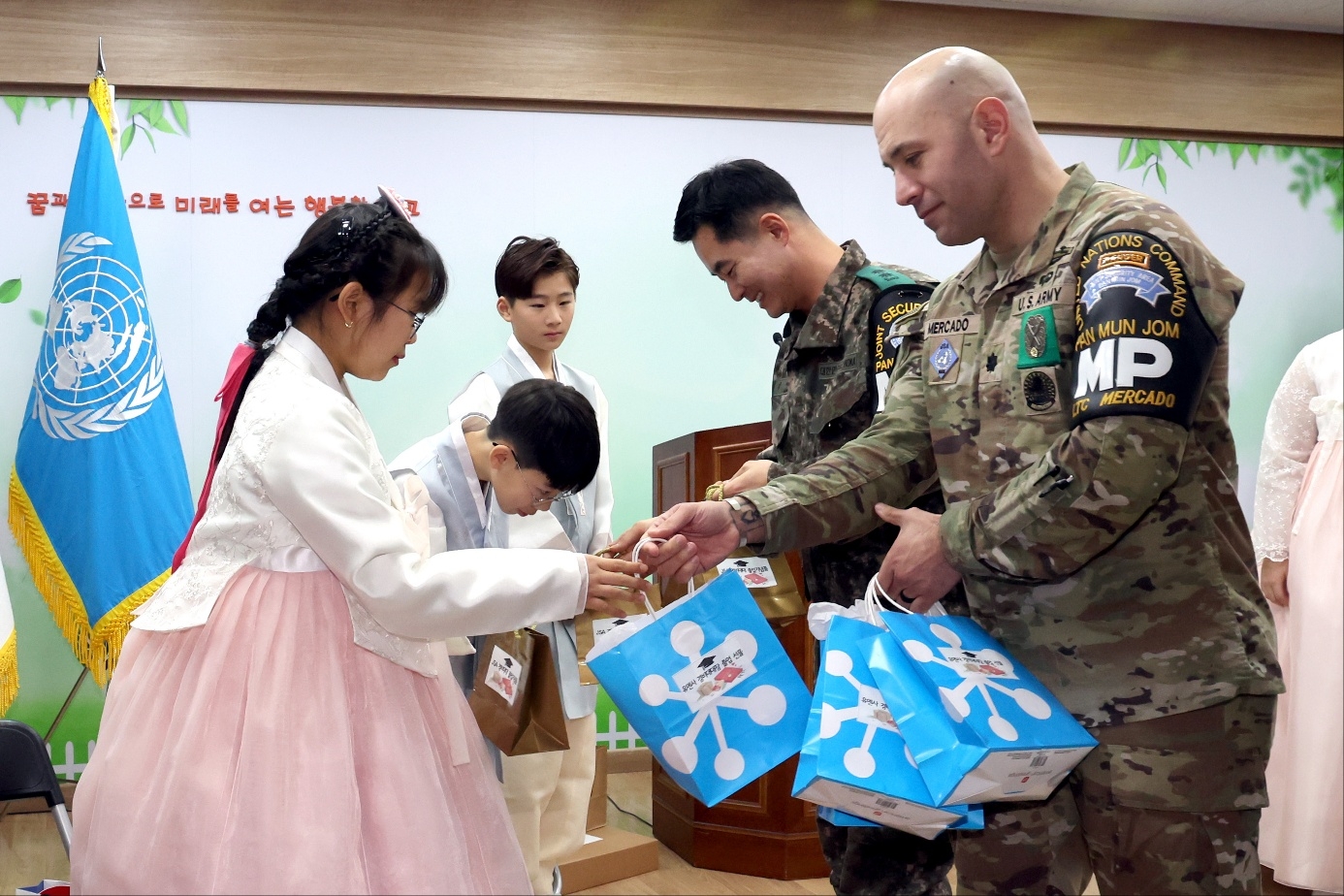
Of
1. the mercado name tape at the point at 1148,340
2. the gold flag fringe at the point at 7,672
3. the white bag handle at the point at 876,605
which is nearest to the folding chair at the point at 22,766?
the gold flag fringe at the point at 7,672

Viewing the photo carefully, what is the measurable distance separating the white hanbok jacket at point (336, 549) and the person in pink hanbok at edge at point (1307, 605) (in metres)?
2.25

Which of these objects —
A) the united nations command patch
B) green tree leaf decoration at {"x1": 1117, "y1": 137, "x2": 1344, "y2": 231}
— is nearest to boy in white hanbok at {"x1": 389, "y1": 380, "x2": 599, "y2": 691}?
the united nations command patch

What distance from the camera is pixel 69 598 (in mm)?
3633

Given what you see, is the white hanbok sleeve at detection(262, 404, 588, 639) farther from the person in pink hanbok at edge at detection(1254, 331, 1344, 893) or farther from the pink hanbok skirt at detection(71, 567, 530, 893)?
the person in pink hanbok at edge at detection(1254, 331, 1344, 893)

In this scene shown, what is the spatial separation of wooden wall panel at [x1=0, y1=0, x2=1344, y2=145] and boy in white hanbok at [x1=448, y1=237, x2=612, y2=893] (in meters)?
1.52

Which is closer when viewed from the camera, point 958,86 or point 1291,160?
point 958,86

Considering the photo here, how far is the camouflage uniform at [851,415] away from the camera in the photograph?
1897 millimetres

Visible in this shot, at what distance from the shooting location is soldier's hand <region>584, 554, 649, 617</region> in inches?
63.4

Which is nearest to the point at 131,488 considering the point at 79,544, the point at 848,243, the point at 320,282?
the point at 79,544

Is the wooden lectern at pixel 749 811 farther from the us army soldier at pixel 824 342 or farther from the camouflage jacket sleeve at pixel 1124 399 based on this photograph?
the camouflage jacket sleeve at pixel 1124 399

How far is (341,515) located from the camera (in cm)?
145

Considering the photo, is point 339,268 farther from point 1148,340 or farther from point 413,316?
point 1148,340

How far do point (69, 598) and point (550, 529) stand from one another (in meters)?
1.98

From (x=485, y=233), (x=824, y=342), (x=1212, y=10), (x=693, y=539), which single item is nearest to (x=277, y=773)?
(x=693, y=539)
